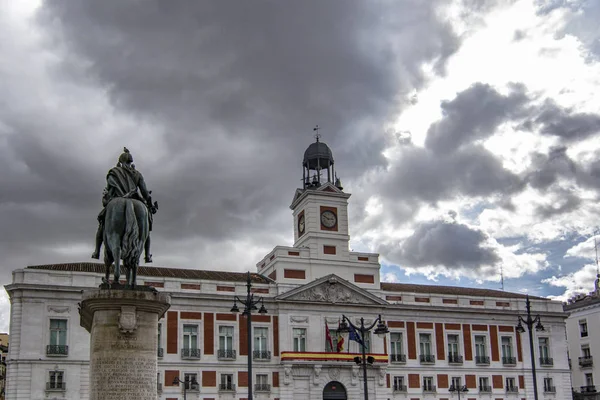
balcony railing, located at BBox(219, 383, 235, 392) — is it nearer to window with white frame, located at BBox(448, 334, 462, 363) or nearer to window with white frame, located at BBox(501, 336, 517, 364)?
window with white frame, located at BBox(448, 334, 462, 363)

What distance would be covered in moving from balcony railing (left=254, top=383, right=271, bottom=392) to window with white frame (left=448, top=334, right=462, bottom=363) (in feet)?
51.0

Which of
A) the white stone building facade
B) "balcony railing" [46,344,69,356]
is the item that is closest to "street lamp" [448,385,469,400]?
the white stone building facade

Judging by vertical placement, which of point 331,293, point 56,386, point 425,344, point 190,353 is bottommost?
point 56,386

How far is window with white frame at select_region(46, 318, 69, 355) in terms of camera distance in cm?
5028

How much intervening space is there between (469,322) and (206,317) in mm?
21969

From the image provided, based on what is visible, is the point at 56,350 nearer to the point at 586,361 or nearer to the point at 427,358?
the point at 427,358

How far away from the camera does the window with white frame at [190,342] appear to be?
5375 cm

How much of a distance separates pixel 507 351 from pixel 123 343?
53.1 meters

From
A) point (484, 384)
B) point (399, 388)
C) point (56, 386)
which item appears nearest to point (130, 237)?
point (56, 386)

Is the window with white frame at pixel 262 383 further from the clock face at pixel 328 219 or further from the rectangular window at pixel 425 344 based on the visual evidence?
the clock face at pixel 328 219

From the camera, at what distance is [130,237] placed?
17.0m

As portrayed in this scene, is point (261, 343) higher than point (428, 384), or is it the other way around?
point (261, 343)

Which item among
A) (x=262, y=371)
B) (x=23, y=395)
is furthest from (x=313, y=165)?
(x=23, y=395)

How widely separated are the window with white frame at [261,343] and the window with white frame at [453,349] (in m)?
15.4
